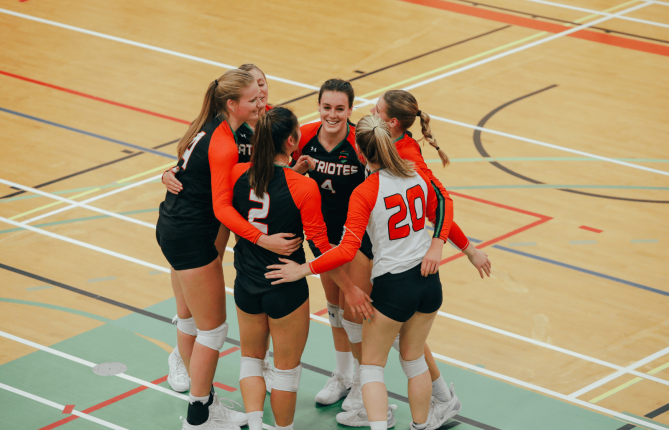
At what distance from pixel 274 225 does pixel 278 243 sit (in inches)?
4.4

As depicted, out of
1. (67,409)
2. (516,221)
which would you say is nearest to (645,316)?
(516,221)

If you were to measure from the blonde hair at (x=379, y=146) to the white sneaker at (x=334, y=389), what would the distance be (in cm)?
178

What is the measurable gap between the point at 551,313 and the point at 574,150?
13.2 ft

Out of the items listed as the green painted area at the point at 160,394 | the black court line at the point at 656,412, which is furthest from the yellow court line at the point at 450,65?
the black court line at the point at 656,412

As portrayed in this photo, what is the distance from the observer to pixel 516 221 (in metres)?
9.18

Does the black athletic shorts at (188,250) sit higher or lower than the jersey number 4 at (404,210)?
lower

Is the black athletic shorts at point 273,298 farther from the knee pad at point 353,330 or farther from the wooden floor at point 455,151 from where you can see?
the wooden floor at point 455,151

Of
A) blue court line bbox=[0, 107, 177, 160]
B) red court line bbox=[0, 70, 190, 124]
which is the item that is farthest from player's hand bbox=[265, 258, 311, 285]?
red court line bbox=[0, 70, 190, 124]

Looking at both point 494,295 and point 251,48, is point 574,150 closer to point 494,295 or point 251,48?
point 494,295

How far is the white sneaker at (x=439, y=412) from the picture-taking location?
5.81 meters

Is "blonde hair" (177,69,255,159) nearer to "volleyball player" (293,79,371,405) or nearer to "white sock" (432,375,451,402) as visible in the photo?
"volleyball player" (293,79,371,405)

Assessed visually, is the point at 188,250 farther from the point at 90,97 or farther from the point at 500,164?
the point at 90,97

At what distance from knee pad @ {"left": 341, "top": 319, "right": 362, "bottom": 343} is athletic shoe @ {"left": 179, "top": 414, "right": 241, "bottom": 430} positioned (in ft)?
3.12

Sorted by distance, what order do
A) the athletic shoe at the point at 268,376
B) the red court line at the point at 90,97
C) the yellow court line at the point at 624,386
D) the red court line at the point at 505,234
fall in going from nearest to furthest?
the athletic shoe at the point at 268,376, the yellow court line at the point at 624,386, the red court line at the point at 505,234, the red court line at the point at 90,97
